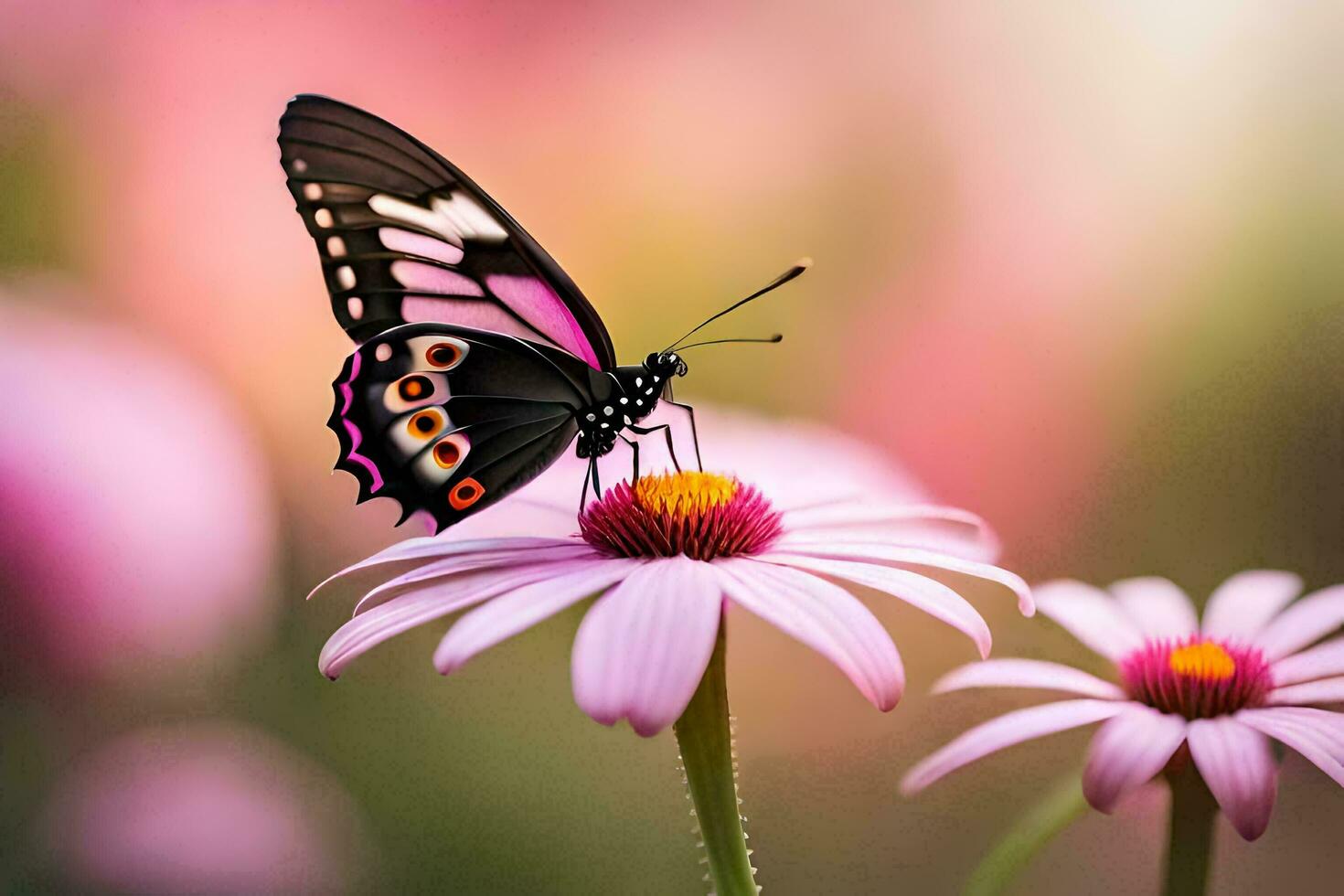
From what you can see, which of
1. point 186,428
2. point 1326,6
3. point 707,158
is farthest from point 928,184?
point 186,428

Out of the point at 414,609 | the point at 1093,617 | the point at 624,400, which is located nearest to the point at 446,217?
the point at 624,400

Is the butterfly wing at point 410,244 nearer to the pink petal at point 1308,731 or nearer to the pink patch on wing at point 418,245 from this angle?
the pink patch on wing at point 418,245

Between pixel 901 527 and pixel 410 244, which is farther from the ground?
pixel 410 244

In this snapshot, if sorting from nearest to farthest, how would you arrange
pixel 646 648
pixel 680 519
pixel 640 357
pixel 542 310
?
pixel 646 648, pixel 680 519, pixel 542 310, pixel 640 357

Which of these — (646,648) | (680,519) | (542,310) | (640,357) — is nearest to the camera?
(646,648)

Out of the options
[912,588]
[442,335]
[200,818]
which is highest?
[442,335]

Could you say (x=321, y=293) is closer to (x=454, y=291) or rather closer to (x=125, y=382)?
(x=125, y=382)

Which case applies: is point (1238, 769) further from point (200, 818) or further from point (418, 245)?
point (200, 818)
